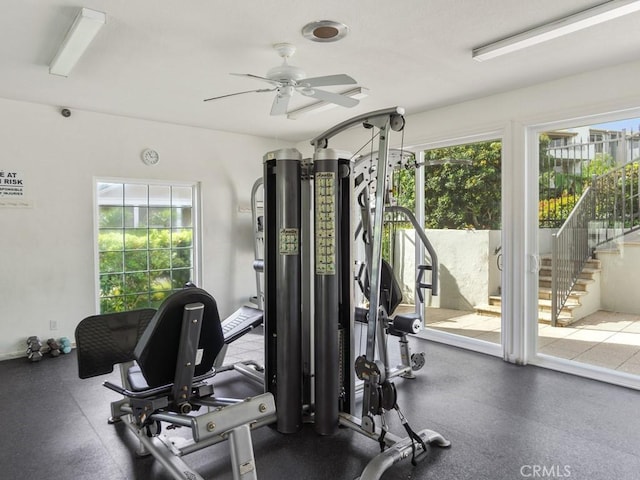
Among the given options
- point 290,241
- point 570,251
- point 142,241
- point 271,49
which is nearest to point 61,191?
point 142,241

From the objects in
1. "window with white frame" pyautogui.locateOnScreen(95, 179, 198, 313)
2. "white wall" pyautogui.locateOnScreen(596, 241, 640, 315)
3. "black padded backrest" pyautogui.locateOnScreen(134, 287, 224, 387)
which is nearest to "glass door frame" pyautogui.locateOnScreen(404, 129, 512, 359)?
"white wall" pyautogui.locateOnScreen(596, 241, 640, 315)

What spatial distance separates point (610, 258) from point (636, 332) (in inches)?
24.3

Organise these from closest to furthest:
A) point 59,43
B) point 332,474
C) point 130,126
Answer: point 332,474 < point 59,43 < point 130,126

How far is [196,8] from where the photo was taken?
8.09 ft

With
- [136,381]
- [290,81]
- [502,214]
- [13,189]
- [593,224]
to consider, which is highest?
[290,81]

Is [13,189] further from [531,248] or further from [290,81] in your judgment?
[531,248]

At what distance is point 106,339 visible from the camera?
8.47 ft

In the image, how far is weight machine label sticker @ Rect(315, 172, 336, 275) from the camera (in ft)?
8.82

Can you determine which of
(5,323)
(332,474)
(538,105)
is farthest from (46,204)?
(538,105)

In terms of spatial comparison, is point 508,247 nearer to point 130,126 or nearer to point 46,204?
point 130,126

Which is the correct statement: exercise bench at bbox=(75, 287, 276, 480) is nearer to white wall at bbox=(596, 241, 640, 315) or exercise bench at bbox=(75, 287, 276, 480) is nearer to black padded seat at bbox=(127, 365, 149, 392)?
black padded seat at bbox=(127, 365, 149, 392)

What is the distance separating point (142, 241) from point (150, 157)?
3.20 feet

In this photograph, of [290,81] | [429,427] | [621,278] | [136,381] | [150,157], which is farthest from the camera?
[150,157]

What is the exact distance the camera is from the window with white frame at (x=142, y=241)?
16.1 feet
